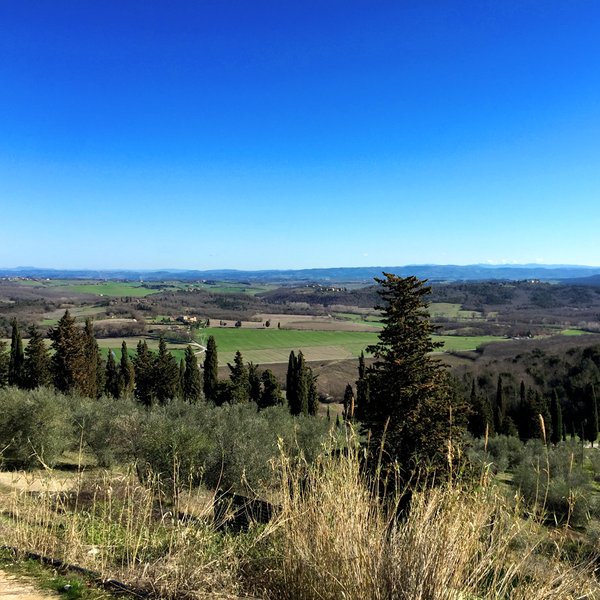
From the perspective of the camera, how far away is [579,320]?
12300 cm

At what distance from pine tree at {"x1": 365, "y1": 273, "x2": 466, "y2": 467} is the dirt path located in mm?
10776

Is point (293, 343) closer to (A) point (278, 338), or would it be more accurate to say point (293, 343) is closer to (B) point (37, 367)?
(A) point (278, 338)

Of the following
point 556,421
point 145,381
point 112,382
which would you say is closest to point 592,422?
point 556,421

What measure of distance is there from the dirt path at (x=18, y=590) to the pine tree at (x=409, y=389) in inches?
424

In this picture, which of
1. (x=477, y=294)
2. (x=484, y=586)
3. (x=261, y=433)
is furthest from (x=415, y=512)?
(x=477, y=294)

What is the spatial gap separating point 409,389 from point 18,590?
12.0 metres

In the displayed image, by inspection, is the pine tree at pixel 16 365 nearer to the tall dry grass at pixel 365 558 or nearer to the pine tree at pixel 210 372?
the pine tree at pixel 210 372

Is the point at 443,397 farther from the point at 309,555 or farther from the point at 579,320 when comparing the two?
the point at 579,320

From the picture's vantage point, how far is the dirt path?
3906 millimetres

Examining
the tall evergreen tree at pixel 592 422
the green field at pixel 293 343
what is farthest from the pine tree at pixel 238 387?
the tall evergreen tree at pixel 592 422

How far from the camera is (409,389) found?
14055 millimetres

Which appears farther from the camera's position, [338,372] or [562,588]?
[338,372]

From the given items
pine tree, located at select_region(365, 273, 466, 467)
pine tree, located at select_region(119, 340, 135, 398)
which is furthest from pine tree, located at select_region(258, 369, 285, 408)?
pine tree, located at select_region(365, 273, 466, 467)

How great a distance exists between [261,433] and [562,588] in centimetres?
1714
